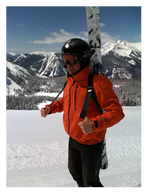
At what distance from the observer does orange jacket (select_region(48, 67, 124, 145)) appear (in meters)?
0.89

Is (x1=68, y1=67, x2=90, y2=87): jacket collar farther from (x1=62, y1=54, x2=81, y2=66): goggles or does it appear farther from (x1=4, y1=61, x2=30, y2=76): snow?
(x1=4, y1=61, x2=30, y2=76): snow

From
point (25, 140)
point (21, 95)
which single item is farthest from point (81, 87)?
point (21, 95)

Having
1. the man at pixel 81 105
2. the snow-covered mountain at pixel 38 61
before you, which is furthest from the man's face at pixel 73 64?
the snow-covered mountain at pixel 38 61

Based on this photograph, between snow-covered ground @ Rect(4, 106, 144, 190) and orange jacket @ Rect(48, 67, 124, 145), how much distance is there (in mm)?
1142

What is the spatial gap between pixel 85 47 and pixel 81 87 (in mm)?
370

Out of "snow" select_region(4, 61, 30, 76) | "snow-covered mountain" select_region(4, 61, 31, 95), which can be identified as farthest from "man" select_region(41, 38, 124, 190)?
"snow" select_region(4, 61, 30, 76)

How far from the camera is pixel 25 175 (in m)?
2.03

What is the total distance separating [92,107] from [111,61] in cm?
1172

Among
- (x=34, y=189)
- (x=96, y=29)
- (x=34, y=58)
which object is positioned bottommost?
(x=34, y=189)

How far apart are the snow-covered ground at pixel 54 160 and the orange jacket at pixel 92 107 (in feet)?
3.75

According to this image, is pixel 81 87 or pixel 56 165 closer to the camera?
pixel 81 87

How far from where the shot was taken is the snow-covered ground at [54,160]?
6.09ft

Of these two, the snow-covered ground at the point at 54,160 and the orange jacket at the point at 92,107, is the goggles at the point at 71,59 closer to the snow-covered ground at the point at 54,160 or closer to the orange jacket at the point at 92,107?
the orange jacket at the point at 92,107

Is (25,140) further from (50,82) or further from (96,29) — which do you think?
(50,82)
